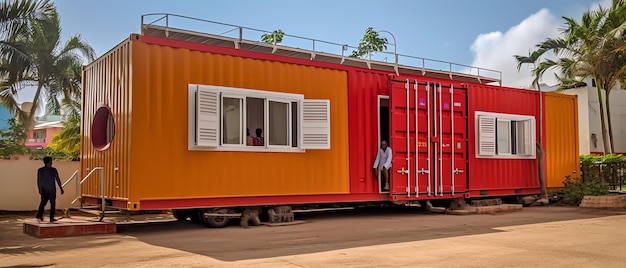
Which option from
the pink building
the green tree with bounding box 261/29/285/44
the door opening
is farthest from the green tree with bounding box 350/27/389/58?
the pink building

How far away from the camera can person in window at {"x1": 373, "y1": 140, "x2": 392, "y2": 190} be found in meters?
12.5

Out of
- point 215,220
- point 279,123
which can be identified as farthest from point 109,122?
point 279,123

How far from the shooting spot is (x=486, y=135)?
14.3 meters

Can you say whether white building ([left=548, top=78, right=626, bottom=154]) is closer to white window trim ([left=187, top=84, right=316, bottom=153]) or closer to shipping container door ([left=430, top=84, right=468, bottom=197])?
shipping container door ([left=430, top=84, right=468, bottom=197])

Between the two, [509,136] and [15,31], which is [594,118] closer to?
[509,136]

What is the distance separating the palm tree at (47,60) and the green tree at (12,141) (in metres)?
0.62

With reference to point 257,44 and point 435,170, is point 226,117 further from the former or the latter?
point 435,170

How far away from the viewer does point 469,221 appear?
1206cm

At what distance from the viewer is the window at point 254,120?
10.3m

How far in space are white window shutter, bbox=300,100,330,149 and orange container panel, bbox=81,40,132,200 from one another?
3.42 m

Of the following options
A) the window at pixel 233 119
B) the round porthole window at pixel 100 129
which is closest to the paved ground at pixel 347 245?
the window at pixel 233 119

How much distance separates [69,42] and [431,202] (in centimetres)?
1236

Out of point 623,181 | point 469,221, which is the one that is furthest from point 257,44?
point 623,181

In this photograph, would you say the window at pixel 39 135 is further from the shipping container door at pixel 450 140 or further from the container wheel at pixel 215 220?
the shipping container door at pixel 450 140
